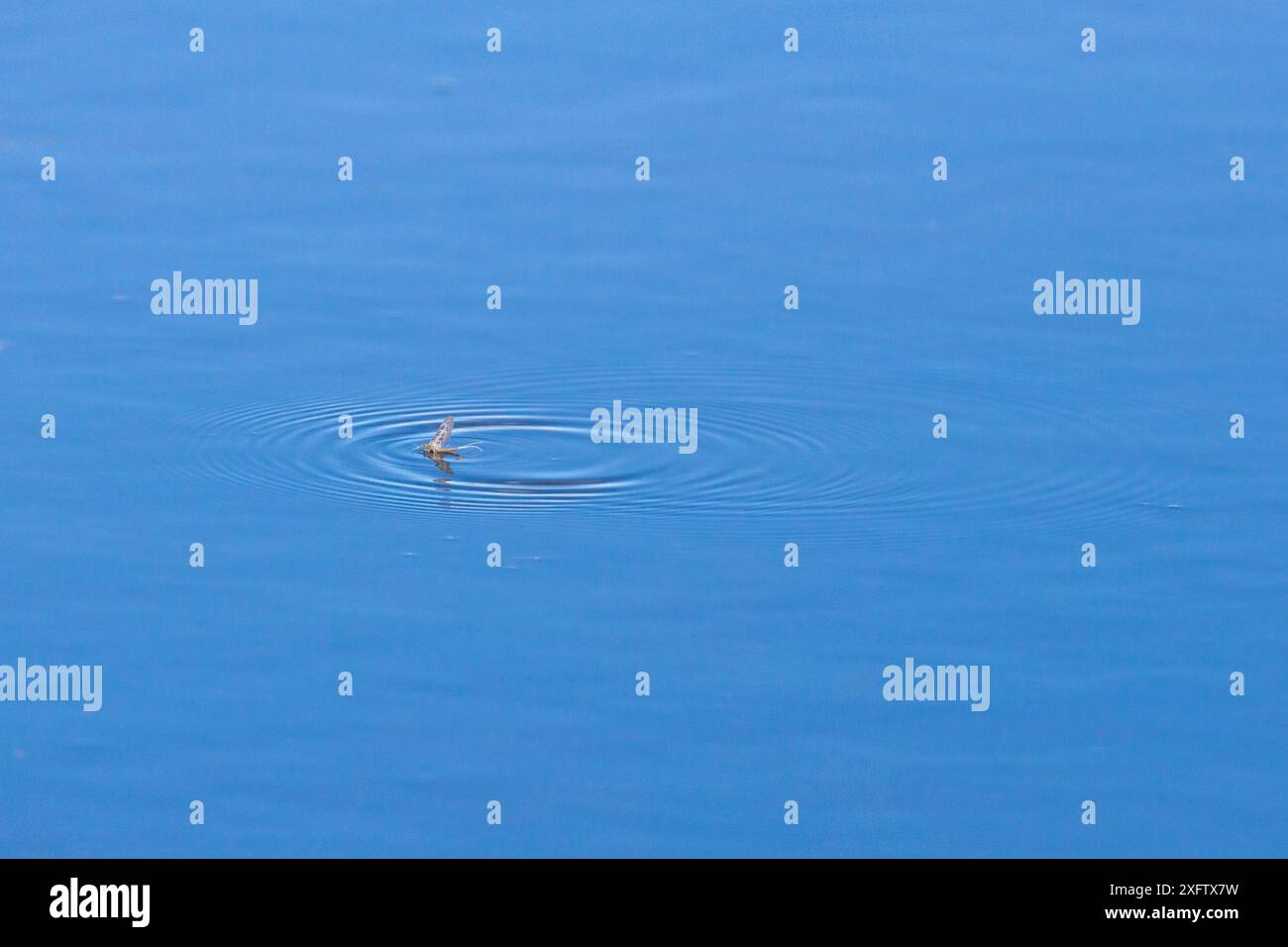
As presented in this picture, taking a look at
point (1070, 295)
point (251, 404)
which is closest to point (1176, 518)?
point (1070, 295)

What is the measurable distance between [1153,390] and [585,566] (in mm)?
4009

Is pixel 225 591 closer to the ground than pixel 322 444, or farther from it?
closer to the ground

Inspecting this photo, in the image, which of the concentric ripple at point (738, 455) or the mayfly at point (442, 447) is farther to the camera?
the mayfly at point (442, 447)

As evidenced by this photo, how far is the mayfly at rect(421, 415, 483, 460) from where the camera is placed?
13.6 metres

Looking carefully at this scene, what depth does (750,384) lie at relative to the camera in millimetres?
14469

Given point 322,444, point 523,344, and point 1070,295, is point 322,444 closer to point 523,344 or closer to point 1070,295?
point 523,344

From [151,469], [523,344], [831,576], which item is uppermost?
[523,344]

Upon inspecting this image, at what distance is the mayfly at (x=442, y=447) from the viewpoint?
536 inches

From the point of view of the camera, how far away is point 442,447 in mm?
13641

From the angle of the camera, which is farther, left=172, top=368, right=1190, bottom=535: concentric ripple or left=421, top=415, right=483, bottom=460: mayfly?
left=421, top=415, right=483, bottom=460: mayfly

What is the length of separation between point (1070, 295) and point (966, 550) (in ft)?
10.8

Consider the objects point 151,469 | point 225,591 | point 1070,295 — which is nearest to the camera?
point 225,591

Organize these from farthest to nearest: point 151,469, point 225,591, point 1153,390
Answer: point 1153,390 → point 151,469 → point 225,591

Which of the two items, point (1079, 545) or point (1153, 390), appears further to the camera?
point (1153, 390)
